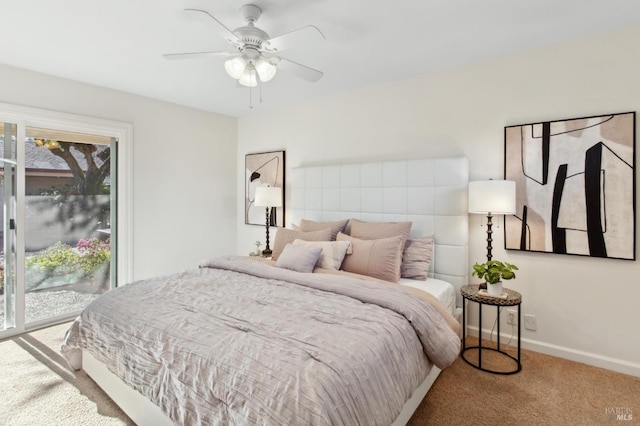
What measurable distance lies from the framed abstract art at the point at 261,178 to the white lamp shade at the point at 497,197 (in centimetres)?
241

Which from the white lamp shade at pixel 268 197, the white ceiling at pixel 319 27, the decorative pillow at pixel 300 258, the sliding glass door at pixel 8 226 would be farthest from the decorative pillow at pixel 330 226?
the sliding glass door at pixel 8 226

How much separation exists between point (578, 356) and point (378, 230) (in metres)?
1.76

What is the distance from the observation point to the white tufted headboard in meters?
2.83

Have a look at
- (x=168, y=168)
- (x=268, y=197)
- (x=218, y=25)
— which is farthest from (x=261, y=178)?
(x=218, y=25)

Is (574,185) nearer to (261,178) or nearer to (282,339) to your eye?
(282,339)

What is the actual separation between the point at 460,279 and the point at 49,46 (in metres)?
3.78

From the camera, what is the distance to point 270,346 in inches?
56.0

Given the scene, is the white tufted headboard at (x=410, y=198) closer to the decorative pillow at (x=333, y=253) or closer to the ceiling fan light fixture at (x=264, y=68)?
the decorative pillow at (x=333, y=253)

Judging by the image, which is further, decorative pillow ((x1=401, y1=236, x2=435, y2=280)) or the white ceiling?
decorative pillow ((x1=401, y1=236, x2=435, y2=280))

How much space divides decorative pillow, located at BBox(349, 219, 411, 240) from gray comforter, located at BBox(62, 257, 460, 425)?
80 centimetres

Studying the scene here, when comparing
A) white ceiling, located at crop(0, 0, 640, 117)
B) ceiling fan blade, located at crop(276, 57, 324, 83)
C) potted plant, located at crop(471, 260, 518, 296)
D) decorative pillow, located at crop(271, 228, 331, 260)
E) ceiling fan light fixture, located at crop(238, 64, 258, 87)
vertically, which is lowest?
potted plant, located at crop(471, 260, 518, 296)

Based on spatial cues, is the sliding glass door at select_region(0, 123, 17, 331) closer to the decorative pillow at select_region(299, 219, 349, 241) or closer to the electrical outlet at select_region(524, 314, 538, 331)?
the decorative pillow at select_region(299, 219, 349, 241)

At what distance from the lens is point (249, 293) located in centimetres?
214

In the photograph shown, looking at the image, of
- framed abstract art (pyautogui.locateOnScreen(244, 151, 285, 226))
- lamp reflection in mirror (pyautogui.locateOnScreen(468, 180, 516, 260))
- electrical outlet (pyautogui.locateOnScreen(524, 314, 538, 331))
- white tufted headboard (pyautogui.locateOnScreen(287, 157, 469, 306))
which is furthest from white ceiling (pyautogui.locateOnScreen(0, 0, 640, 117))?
electrical outlet (pyautogui.locateOnScreen(524, 314, 538, 331))
